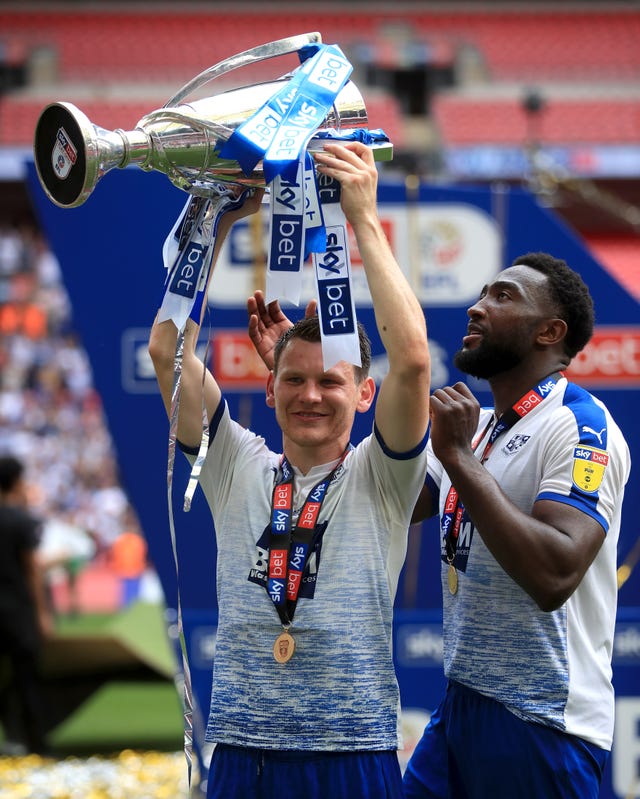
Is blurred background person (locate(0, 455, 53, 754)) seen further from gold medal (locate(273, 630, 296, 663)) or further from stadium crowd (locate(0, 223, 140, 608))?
stadium crowd (locate(0, 223, 140, 608))

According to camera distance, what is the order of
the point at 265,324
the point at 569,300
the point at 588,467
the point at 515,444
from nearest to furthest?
the point at 588,467
the point at 515,444
the point at 569,300
the point at 265,324

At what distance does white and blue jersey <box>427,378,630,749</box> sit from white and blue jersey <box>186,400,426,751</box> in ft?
0.60

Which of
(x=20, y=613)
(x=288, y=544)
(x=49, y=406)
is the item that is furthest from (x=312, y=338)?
(x=49, y=406)

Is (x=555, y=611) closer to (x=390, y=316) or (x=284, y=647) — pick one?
(x=284, y=647)

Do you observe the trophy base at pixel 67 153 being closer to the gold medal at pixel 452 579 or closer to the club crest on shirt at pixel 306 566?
the club crest on shirt at pixel 306 566

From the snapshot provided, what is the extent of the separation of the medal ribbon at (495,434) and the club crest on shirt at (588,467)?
167 mm

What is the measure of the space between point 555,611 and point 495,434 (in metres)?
0.36

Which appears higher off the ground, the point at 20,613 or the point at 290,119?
the point at 290,119

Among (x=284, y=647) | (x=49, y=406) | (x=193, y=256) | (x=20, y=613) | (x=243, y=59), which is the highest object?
(x=243, y=59)

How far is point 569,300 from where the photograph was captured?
2201 mm

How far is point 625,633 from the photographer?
371 cm

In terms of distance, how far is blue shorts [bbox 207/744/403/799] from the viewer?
6.14 ft


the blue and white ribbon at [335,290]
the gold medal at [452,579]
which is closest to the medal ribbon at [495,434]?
the gold medal at [452,579]

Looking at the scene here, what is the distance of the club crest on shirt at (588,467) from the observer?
1.95m
